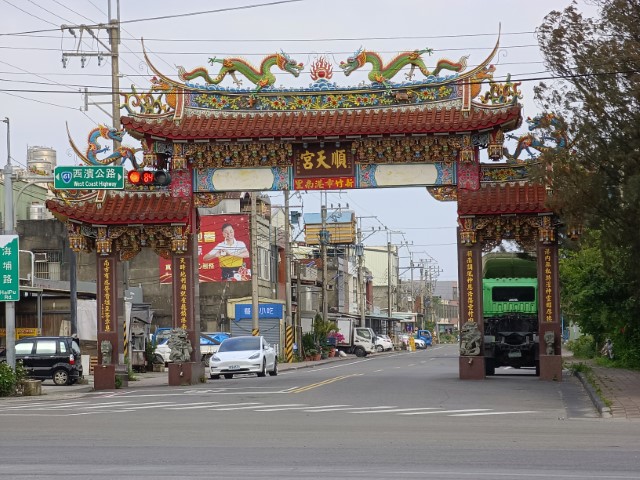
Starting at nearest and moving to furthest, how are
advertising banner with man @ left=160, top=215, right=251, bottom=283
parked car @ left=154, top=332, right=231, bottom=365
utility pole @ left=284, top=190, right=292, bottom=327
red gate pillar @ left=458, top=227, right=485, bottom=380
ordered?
red gate pillar @ left=458, top=227, right=485, bottom=380 < parked car @ left=154, top=332, right=231, bottom=365 < utility pole @ left=284, top=190, right=292, bottom=327 < advertising banner with man @ left=160, top=215, right=251, bottom=283

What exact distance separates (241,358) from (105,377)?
7822mm

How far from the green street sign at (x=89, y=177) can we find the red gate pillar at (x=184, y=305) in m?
2.83

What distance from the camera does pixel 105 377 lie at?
3284cm

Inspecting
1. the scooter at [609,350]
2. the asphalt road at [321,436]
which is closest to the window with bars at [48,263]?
the scooter at [609,350]

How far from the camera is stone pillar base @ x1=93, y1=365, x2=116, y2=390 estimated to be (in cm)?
3278

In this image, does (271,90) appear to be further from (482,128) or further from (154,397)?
(154,397)

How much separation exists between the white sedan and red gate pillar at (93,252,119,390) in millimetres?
6490

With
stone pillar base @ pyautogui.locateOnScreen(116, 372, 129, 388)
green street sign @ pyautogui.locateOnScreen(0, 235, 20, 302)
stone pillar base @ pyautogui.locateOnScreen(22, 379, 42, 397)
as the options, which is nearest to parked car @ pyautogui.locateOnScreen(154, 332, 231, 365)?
stone pillar base @ pyautogui.locateOnScreen(116, 372, 129, 388)

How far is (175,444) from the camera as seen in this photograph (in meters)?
15.3

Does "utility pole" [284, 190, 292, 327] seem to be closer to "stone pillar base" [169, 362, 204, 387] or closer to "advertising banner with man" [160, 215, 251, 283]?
"advertising banner with man" [160, 215, 251, 283]

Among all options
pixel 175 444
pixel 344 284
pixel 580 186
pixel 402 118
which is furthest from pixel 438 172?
pixel 344 284

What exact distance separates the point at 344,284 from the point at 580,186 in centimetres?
7942

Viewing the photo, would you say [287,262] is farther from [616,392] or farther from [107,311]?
[616,392]

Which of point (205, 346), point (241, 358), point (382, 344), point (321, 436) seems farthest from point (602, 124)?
point (382, 344)
